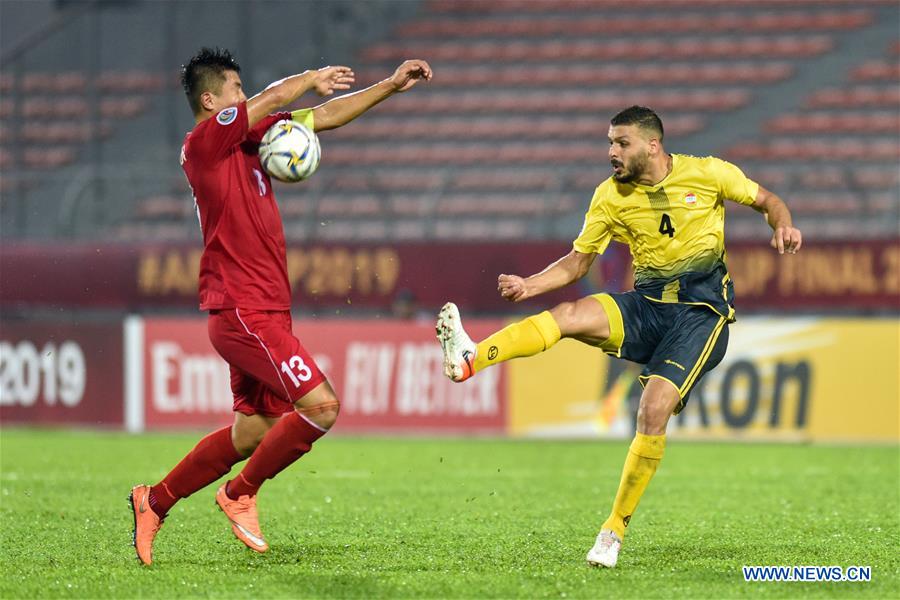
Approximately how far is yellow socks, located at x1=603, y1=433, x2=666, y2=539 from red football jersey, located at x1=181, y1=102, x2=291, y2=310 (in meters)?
1.58

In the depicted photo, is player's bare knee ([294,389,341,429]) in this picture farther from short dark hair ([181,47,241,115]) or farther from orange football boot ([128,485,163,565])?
short dark hair ([181,47,241,115])

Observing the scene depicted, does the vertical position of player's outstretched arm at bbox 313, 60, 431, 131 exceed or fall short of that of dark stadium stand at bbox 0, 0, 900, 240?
it falls short

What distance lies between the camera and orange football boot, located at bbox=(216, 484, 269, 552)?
605 centimetres

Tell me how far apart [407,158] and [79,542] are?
12.9m

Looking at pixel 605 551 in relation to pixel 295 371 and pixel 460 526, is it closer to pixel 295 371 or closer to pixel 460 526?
pixel 295 371

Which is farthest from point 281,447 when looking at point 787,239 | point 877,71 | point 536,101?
point 877,71

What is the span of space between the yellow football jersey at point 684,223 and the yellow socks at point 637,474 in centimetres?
67

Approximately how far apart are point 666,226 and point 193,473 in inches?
89.5

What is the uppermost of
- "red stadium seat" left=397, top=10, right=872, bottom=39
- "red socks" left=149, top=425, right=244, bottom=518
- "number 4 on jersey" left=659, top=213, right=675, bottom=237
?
"red stadium seat" left=397, top=10, right=872, bottom=39

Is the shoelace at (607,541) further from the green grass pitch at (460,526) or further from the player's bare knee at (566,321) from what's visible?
the player's bare knee at (566,321)

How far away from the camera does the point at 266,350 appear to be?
18.5 ft

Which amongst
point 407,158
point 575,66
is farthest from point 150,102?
point 575,66

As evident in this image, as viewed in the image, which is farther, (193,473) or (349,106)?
(193,473)

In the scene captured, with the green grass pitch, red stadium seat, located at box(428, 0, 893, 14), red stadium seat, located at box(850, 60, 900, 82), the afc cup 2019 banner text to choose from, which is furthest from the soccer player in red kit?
red stadium seat, located at box(428, 0, 893, 14)
